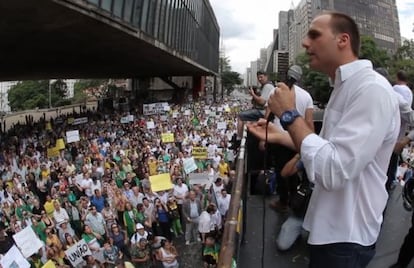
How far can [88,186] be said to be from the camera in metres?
14.6

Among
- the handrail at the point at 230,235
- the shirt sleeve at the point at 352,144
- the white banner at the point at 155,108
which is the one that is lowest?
the handrail at the point at 230,235

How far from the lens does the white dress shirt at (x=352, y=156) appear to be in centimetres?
182

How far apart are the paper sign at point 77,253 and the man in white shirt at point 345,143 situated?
871 cm

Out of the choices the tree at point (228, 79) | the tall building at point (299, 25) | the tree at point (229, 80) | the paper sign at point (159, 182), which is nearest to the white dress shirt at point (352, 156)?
the paper sign at point (159, 182)

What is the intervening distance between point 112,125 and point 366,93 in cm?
2840

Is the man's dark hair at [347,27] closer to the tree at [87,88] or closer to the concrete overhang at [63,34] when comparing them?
the concrete overhang at [63,34]

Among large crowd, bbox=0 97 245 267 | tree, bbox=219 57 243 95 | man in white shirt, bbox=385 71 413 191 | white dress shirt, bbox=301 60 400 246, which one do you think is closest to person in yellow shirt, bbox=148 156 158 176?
large crowd, bbox=0 97 245 267

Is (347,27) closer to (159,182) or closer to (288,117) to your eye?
(288,117)

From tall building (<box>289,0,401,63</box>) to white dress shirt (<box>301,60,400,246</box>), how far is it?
115m

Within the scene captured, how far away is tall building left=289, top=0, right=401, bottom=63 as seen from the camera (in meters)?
118

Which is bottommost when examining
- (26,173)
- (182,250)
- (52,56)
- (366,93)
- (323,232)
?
(182,250)

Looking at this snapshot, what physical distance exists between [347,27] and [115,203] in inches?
468

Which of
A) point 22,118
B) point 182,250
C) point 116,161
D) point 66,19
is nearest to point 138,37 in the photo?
point 66,19

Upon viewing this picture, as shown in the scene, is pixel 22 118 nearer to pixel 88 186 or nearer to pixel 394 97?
pixel 88 186
